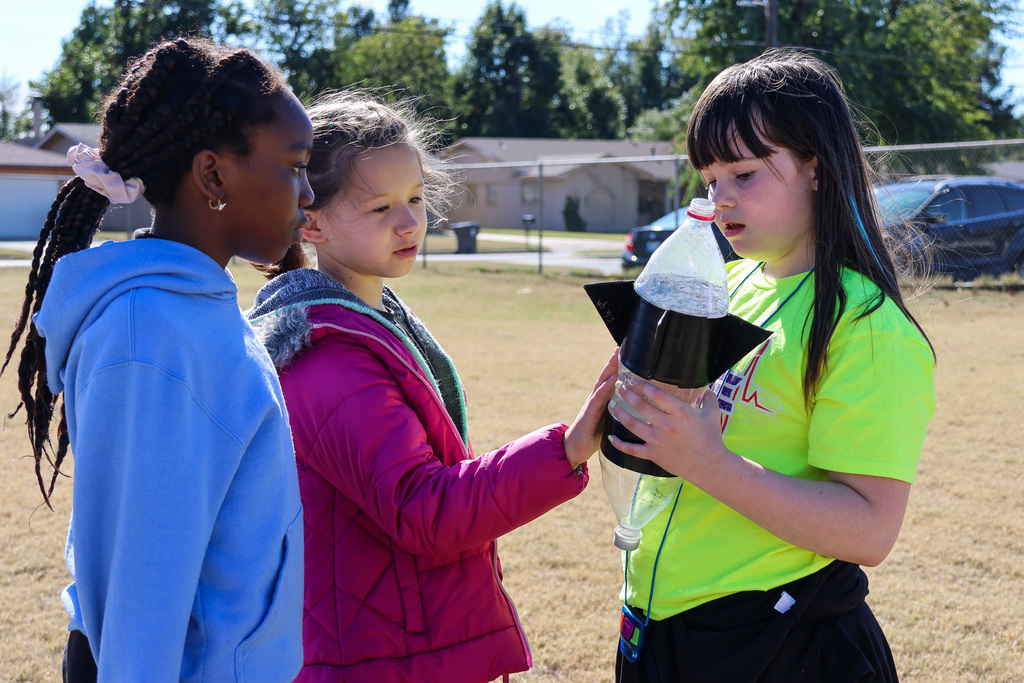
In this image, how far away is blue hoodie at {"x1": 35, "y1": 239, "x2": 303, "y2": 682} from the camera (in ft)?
3.95

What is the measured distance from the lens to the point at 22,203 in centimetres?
3784

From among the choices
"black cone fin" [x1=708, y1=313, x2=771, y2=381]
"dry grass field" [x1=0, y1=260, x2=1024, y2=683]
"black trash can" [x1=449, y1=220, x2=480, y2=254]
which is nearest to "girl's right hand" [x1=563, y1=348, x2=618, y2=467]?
"black cone fin" [x1=708, y1=313, x2=771, y2=381]

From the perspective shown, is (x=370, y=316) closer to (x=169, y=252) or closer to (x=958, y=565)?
(x=169, y=252)

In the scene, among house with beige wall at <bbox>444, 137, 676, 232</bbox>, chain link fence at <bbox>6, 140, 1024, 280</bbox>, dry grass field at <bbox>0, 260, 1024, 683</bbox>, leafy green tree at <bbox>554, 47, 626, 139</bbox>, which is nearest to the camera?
dry grass field at <bbox>0, 260, 1024, 683</bbox>

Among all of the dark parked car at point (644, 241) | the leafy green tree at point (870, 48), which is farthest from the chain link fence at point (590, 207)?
the leafy green tree at point (870, 48)

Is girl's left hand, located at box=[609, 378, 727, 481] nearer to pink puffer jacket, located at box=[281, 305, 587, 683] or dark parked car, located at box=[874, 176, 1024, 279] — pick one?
pink puffer jacket, located at box=[281, 305, 587, 683]

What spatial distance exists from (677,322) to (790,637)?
0.76 m

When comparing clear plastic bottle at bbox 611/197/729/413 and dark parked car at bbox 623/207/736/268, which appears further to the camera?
dark parked car at bbox 623/207/736/268

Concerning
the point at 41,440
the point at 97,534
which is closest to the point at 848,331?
the point at 97,534

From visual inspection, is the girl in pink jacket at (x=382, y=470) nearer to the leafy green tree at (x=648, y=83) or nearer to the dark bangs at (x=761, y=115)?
the dark bangs at (x=761, y=115)

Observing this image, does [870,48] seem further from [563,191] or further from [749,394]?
[749,394]

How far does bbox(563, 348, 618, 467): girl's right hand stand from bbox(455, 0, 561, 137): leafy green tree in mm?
58099

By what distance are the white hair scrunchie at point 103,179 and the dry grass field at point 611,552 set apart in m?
0.55

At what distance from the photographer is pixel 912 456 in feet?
5.01
